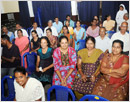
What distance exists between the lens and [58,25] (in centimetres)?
551

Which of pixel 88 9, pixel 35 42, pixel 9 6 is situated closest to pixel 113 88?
pixel 35 42

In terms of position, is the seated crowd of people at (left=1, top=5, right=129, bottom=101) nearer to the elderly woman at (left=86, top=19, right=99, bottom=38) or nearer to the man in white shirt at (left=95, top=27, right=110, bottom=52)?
the man in white shirt at (left=95, top=27, right=110, bottom=52)

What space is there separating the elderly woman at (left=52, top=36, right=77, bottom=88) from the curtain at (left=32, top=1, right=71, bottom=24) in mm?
5484

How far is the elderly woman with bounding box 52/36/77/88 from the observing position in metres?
2.38

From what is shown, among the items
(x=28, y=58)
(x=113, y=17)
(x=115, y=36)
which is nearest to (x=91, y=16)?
(x=113, y=17)

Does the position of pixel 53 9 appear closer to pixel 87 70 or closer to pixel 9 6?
pixel 9 6

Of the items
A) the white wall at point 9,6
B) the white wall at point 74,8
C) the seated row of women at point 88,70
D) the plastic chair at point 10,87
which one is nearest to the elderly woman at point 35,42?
the seated row of women at point 88,70

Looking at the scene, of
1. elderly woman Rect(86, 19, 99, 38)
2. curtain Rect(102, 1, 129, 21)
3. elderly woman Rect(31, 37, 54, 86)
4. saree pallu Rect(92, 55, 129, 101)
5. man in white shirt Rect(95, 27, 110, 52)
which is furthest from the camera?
curtain Rect(102, 1, 129, 21)

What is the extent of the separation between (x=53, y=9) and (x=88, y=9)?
2.04m

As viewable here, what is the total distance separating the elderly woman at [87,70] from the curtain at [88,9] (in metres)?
5.16

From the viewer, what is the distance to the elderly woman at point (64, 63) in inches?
93.7

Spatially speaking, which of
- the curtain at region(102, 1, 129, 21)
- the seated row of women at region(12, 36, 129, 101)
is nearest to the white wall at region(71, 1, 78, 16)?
the curtain at region(102, 1, 129, 21)

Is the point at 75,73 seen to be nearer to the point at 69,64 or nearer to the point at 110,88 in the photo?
the point at 69,64

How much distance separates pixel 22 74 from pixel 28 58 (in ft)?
4.24
